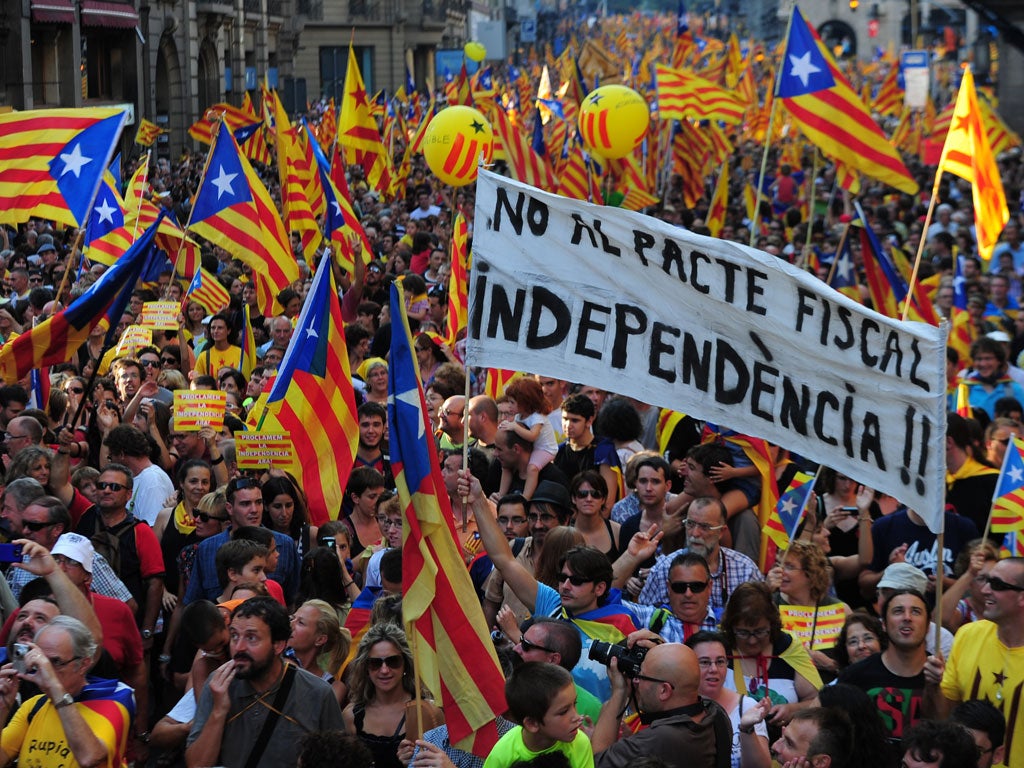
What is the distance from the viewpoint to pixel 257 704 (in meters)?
5.31

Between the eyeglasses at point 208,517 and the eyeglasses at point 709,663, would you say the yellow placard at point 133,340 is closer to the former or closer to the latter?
the eyeglasses at point 208,517

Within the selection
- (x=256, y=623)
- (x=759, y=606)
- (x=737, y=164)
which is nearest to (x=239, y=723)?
(x=256, y=623)

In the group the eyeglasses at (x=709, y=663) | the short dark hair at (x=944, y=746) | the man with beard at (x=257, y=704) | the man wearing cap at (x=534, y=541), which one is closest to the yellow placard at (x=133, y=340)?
the man wearing cap at (x=534, y=541)

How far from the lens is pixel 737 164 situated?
35406 millimetres

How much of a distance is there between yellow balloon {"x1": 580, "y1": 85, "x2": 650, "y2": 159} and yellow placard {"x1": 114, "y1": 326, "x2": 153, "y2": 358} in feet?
23.6

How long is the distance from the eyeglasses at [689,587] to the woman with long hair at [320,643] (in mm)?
1184

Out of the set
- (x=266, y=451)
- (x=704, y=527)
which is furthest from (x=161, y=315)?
(x=704, y=527)

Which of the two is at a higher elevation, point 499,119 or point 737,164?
point 499,119

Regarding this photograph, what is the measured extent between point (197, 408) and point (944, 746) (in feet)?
16.0

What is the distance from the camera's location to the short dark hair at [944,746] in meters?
4.76

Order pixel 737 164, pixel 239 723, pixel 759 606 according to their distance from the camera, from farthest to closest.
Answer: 1. pixel 737 164
2. pixel 759 606
3. pixel 239 723

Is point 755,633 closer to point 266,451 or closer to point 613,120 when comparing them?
point 266,451

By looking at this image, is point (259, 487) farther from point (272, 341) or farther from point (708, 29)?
point (708, 29)

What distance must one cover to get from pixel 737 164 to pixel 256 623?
31.0m
